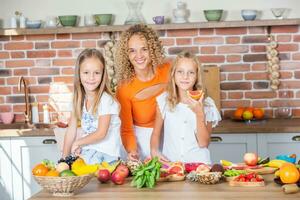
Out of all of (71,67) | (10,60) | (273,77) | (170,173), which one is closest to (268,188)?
(170,173)

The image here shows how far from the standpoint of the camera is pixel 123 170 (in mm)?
2719

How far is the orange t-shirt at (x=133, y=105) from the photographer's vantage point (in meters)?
3.47

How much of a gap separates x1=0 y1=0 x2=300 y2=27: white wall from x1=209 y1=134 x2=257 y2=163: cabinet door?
3.58 feet

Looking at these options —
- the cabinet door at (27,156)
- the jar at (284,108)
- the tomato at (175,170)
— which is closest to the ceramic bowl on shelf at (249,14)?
the jar at (284,108)

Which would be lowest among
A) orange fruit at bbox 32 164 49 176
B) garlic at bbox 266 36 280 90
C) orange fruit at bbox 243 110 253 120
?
orange fruit at bbox 32 164 49 176

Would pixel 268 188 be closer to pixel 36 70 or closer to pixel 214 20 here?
pixel 214 20

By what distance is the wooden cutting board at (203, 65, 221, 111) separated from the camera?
4.87 m

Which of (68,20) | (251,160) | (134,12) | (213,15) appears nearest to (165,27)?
(134,12)

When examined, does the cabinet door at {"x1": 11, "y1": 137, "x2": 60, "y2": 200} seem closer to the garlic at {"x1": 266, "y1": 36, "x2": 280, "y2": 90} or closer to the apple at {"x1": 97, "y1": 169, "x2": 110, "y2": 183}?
the garlic at {"x1": 266, "y1": 36, "x2": 280, "y2": 90}

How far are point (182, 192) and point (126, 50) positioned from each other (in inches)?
47.1

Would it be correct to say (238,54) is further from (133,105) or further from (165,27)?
(133,105)

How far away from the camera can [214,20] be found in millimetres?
4844

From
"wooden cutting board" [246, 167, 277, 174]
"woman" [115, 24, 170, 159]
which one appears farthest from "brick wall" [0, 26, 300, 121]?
"wooden cutting board" [246, 167, 277, 174]

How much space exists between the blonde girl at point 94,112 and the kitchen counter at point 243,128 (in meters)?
1.37
